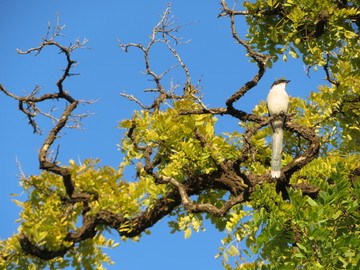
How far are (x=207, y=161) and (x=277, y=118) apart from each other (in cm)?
176

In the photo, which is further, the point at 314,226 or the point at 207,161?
the point at 207,161

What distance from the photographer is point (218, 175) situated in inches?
351

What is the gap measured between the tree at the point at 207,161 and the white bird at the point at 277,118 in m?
0.19

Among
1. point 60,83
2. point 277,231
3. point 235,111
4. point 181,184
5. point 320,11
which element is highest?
point 60,83

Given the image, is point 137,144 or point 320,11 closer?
point 320,11

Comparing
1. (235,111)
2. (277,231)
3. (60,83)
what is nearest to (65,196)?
(60,83)

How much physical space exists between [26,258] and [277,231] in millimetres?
6960

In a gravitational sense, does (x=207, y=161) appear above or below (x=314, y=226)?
above

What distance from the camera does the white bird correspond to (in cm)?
741

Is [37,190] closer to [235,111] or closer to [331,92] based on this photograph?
[235,111]

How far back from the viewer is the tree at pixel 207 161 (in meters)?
8.01

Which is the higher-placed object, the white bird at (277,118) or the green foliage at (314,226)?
the white bird at (277,118)

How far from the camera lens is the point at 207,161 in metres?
8.92

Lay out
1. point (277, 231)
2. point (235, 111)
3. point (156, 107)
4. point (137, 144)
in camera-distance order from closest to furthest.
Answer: point (277, 231) < point (235, 111) < point (137, 144) < point (156, 107)
